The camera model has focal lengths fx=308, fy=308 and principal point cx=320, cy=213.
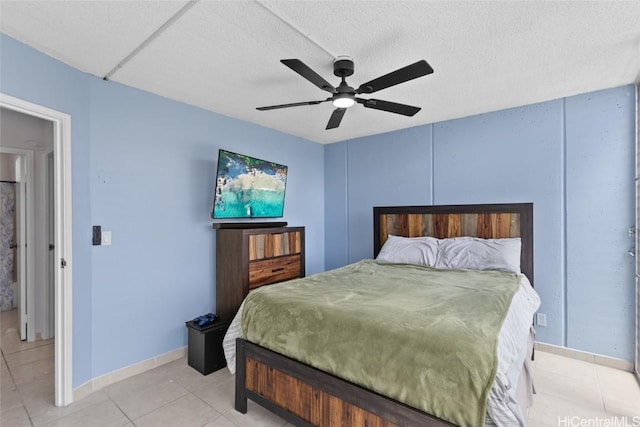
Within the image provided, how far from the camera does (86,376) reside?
8.18 feet

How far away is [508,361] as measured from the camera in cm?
149

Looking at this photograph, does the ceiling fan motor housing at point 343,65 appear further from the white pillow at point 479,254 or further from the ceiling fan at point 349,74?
the white pillow at point 479,254

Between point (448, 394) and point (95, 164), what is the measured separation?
9.91ft

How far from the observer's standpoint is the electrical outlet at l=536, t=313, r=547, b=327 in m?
3.21

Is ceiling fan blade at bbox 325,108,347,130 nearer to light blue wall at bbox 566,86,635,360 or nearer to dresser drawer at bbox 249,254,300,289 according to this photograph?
dresser drawer at bbox 249,254,300,289

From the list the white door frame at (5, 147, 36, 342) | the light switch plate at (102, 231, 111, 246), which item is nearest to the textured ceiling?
the light switch plate at (102, 231, 111, 246)

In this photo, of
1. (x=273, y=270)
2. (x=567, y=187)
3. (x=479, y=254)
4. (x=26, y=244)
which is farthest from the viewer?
(x=26, y=244)

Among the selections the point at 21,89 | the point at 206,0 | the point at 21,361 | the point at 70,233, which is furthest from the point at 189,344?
the point at 206,0

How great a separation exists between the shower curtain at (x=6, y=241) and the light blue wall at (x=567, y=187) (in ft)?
19.8

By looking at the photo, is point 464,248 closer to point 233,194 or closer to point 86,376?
point 233,194

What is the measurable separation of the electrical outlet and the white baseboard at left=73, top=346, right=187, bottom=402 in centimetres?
371

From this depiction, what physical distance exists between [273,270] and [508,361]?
8.02 feet

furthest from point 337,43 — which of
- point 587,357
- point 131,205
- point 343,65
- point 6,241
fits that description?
point 6,241

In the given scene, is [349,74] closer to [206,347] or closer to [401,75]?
[401,75]
